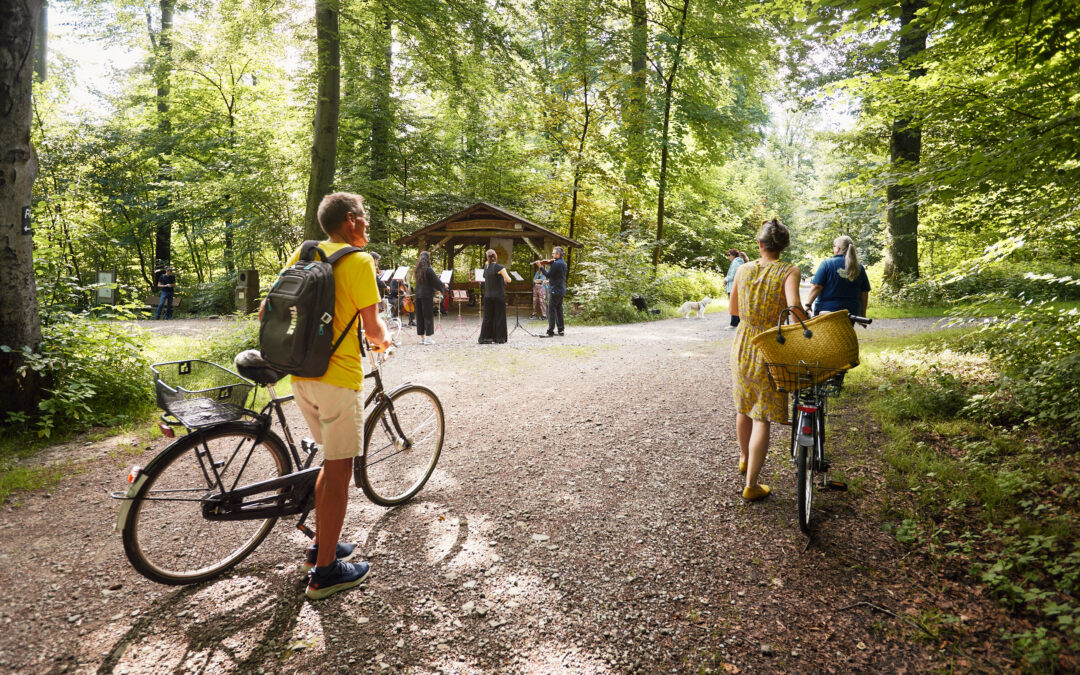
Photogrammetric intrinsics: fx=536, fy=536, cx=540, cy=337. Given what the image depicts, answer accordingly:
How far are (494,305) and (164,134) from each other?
65.4ft

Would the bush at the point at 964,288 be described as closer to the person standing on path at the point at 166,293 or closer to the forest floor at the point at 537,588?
the forest floor at the point at 537,588

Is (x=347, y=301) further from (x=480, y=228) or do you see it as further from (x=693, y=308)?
(x=480, y=228)

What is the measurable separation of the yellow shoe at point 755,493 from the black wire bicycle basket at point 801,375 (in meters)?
0.82

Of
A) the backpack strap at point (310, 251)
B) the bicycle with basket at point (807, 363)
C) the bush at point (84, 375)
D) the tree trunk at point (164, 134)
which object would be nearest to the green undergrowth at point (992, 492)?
the bicycle with basket at point (807, 363)

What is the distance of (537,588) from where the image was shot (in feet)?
9.36

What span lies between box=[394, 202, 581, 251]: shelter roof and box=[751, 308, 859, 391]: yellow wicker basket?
15.9 m

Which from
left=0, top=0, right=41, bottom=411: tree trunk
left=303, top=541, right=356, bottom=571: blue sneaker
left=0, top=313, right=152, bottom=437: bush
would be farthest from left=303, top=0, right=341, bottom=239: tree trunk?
left=303, top=541, right=356, bottom=571: blue sneaker

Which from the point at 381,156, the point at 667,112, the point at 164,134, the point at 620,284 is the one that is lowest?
the point at 620,284

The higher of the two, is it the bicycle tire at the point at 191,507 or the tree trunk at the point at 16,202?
the tree trunk at the point at 16,202

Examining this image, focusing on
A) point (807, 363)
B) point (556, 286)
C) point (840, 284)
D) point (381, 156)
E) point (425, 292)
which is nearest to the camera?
point (807, 363)

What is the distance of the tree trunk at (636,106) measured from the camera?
18406 mm

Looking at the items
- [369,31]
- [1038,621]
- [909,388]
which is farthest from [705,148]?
[1038,621]

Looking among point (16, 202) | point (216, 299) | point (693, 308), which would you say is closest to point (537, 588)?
point (16, 202)

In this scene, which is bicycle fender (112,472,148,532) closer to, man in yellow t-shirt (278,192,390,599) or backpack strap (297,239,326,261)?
man in yellow t-shirt (278,192,390,599)
